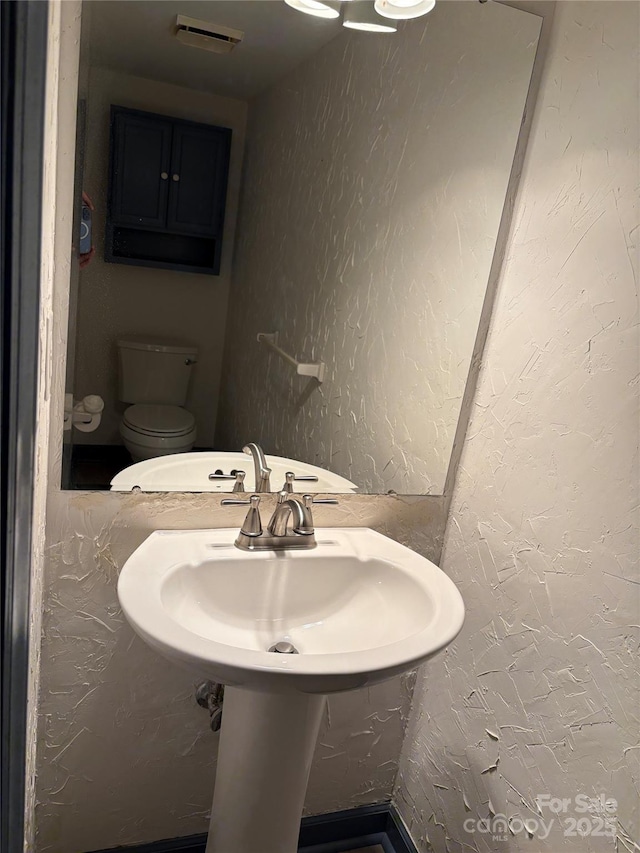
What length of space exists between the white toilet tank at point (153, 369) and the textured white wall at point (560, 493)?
0.58m

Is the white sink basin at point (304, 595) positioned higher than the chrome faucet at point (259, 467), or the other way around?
the chrome faucet at point (259, 467)

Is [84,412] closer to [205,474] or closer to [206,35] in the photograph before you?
[205,474]

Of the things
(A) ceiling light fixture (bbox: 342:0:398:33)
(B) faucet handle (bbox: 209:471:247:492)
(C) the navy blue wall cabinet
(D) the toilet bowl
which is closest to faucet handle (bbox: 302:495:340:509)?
(B) faucet handle (bbox: 209:471:247:492)

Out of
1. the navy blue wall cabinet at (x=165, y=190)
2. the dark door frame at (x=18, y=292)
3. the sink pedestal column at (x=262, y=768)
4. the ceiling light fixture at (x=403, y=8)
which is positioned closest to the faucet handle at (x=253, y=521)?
the sink pedestal column at (x=262, y=768)

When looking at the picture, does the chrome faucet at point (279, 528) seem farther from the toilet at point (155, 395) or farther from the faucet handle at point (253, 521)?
the toilet at point (155, 395)

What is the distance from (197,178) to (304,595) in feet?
2.45

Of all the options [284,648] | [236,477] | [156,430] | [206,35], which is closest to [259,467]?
[236,477]

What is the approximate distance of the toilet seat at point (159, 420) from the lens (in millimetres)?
1097

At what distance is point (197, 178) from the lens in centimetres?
106

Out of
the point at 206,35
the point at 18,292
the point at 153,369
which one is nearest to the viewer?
the point at 18,292

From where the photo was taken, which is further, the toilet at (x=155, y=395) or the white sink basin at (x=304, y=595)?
the toilet at (x=155, y=395)

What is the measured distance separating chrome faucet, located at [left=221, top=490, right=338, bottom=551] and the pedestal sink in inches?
0.7

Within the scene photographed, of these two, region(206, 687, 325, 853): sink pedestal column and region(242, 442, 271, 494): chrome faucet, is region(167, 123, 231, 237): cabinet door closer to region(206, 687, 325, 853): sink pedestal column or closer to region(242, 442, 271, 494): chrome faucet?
region(242, 442, 271, 494): chrome faucet

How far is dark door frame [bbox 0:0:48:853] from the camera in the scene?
14.9 inches
